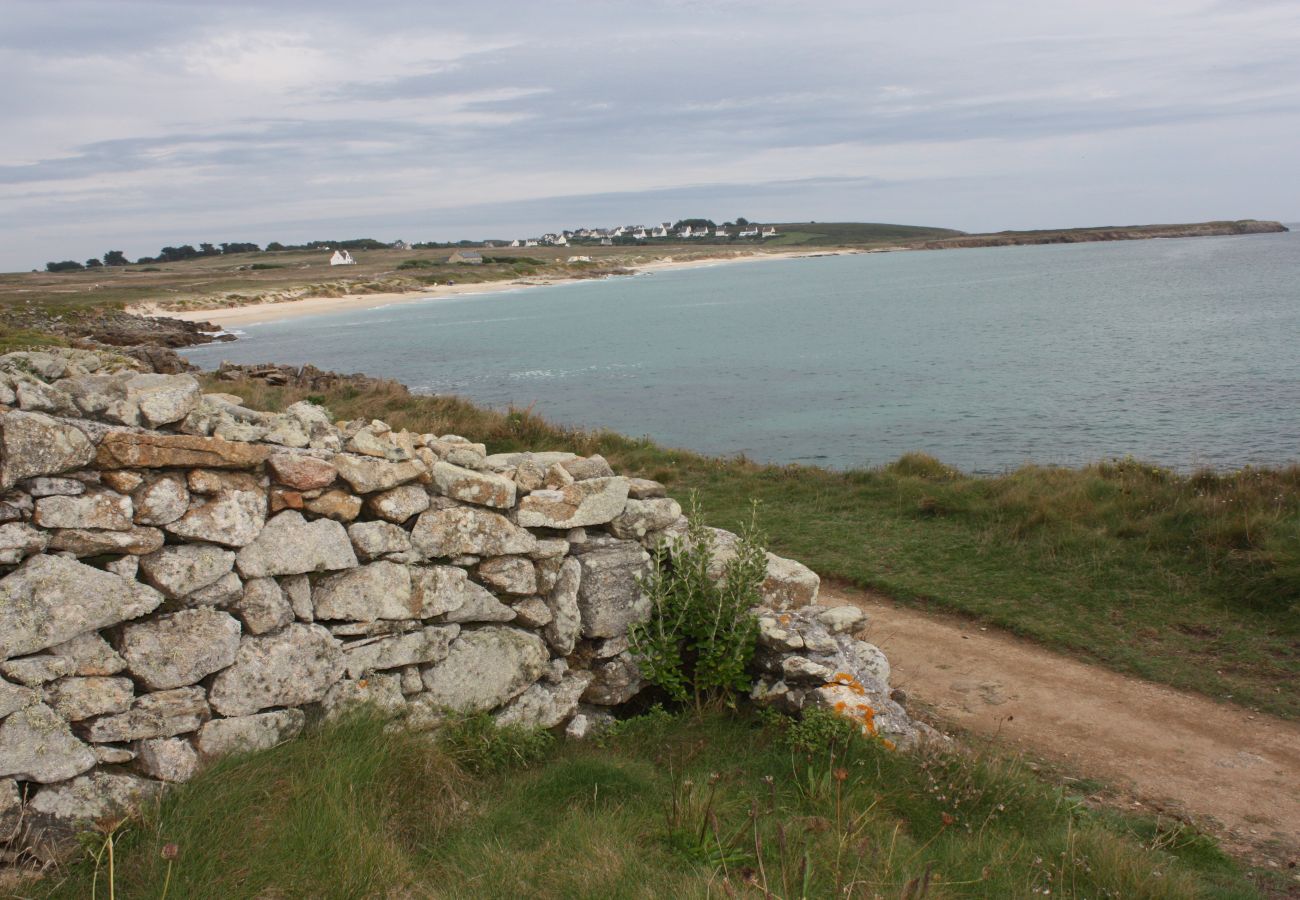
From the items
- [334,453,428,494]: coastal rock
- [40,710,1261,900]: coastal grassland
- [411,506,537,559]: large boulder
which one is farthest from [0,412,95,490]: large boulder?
[411,506,537,559]: large boulder

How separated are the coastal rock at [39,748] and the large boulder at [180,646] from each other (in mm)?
455

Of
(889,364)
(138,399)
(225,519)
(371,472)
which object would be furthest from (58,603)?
(889,364)

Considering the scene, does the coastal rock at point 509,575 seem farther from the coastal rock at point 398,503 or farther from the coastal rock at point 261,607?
the coastal rock at point 261,607

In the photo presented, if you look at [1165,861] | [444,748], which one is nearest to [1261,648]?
[1165,861]

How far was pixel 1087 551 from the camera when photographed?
11336 millimetres

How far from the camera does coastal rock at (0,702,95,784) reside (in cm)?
481

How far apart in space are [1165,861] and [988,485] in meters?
8.79

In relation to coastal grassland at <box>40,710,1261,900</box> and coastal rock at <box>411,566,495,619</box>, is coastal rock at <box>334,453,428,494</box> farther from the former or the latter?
coastal grassland at <box>40,710,1261,900</box>

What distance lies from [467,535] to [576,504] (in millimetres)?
1002

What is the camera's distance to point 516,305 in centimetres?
9019

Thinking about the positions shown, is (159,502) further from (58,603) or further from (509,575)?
(509,575)

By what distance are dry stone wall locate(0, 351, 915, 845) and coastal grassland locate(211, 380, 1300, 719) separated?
10.6 ft

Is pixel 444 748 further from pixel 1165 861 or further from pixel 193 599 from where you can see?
pixel 1165 861

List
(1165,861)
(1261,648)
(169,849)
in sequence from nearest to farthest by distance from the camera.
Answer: (169,849), (1165,861), (1261,648)
